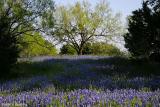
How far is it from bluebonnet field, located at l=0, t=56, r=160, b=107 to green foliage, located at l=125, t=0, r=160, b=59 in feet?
2.87

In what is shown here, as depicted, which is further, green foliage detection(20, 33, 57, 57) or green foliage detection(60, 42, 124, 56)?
green foliage detection(60, 42, 124, 56)

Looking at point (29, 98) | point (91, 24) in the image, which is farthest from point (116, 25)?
point (29, 98)

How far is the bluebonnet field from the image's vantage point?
31.6 feet

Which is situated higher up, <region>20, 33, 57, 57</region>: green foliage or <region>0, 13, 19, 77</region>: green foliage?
<region>20, 33, 57, 57</region>: green foliage

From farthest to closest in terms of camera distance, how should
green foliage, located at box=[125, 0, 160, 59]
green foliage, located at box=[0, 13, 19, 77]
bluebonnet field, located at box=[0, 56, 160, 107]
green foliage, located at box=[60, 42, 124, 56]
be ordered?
green foliage, located at box=[60, 42, 124, 56], green foliage, located at box=[125, 0, 160, 59], green foliage, located at box=[0, 13, 19, 77], bluebonnet field, located at box=[0, 56, 160, 107]

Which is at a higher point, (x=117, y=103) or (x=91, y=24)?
(x=91, y=24)

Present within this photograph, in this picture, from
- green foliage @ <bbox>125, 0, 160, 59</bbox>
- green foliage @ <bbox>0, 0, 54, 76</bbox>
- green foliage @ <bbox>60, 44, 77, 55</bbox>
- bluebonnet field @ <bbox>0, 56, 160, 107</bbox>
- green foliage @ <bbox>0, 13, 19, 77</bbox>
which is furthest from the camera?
green foliage @ <bbox>60, 44, 77, 55</bbox>

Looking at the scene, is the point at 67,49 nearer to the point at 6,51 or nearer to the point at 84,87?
the point at 6,51

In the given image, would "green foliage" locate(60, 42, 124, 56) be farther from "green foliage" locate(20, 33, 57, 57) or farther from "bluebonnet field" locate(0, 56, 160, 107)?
"bluebonnet field" locate(0, 56, 160, 107)

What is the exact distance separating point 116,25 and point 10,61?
42.6 m

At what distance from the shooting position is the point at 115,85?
569 inches

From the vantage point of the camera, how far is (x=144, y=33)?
1028 inches

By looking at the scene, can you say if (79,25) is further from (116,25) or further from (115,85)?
(115,85)

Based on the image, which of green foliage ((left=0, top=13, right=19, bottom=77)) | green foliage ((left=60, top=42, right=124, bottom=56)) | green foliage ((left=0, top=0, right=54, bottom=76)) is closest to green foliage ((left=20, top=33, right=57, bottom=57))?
green foliage ((left=0, top=0, right=54, bottom=76))
